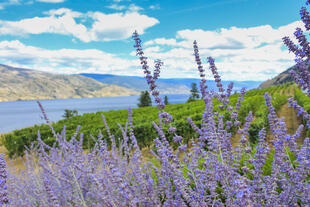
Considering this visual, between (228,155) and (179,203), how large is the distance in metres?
0.75

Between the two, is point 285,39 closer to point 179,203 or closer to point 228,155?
point 228,155

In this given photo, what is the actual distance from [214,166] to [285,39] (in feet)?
4.81

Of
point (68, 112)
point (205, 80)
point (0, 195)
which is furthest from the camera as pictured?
point (68, 112)

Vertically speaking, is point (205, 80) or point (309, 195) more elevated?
point (205, 80)

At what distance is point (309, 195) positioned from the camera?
5.90 feet

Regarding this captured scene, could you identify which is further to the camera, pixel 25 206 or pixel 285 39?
pixel 25 206

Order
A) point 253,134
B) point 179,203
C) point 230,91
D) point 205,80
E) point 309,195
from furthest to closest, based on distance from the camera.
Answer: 1. point 253,134
2. point 230,91
3. point 205,80
4. point 179,203
5. point 309,195

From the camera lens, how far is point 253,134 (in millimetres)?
8922

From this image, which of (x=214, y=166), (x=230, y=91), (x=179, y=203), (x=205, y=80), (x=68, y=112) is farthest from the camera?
(x=68, y=112)

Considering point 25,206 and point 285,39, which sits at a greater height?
point 285,39

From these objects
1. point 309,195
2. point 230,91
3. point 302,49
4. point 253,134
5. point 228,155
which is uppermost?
point 302,49

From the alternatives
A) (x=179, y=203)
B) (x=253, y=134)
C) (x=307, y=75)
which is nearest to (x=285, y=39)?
(x=307, y=75)

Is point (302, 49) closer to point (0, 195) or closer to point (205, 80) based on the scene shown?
point (205, 80)

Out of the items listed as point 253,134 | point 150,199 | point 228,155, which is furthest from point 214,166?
point 253,134
